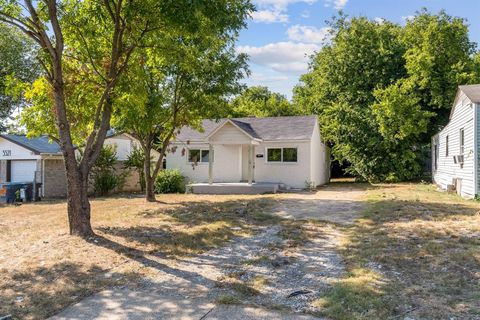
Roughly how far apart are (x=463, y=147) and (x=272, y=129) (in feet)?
31.4

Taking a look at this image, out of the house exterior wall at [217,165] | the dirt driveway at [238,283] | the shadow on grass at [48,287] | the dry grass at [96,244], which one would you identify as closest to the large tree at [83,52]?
the dry grass at [96,244]

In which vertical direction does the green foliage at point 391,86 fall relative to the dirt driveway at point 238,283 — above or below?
above

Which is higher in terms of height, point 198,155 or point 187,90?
point 187,90

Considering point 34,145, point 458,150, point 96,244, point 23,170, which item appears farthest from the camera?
point 23,170

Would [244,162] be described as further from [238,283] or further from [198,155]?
[238,283]

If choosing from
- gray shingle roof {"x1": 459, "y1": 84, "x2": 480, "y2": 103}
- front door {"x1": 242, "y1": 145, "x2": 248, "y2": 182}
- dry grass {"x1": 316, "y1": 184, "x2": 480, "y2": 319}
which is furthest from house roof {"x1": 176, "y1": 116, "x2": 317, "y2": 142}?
dry grass {"x1": 316, "y1": 184, "x2": 480, "y2": 319}

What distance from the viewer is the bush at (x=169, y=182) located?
20.7 m

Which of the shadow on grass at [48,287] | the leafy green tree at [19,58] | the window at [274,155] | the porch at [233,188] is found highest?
the leafy green tree at [19,58]

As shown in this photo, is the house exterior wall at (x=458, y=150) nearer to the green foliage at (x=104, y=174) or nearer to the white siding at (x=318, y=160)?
the white siding at (x=318, y=160)

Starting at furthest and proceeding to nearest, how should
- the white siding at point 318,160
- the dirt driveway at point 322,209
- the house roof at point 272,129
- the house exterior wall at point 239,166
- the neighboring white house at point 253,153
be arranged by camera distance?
the white siding at point 318,160
the house roof at point 272,129
the house exterior wall at point 239,166
the neighboring white house at point 253,153
the dirt driveway at point 322,209

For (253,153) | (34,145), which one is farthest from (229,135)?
(34,145)

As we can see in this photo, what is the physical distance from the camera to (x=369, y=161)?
969 inches

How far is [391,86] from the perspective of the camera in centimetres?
2370

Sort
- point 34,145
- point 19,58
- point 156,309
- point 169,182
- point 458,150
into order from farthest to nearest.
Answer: point 19,58
point 169,182
point 34,145
point 458,150
point 156,309
